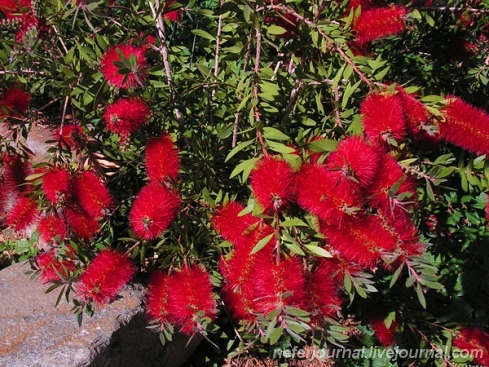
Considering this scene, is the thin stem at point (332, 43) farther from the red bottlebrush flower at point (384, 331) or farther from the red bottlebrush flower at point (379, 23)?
the red bottlebrush flower at point (384, 331)

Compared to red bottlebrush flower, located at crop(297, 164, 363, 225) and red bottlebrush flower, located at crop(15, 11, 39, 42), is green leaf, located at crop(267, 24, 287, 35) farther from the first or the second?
red bottlebrush flower, located at crop(15, 11, 39, 42)

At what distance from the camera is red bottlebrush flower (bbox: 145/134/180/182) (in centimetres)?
163

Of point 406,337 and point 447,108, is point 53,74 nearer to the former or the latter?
point 447,108

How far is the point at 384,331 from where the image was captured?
7.29ft

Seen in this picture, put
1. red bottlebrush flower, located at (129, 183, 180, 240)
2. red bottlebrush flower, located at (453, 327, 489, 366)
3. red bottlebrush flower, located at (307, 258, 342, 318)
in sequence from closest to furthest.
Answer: red bottlebrush flower, located at (307, 258, 342, 318), red bottlebrush flower, located at (129, 183, 180, 240), red bottlebrush flower, located at (453, 327, 489, 366)

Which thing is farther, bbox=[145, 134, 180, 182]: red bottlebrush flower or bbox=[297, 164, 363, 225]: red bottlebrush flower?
bbox=[145, 134, 180, 182]: red bottlebrush flower

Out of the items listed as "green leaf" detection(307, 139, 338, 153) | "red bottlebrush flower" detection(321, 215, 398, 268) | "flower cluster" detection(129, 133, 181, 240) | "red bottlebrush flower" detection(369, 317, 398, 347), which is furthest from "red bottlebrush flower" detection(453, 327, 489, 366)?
"flower cluster" detection(129, 133, 181, 240)

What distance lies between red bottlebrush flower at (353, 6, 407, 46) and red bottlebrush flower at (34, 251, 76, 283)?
119cm

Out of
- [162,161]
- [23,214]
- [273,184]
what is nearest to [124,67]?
[162,161]

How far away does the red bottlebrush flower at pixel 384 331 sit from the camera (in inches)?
87.3

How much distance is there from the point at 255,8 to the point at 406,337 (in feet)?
5.22

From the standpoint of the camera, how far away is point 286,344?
2.46m

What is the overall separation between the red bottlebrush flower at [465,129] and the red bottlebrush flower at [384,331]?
1030 mm

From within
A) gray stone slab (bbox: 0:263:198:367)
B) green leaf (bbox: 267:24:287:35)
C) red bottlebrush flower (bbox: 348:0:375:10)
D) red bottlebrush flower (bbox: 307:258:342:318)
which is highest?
red bottlebrush flower (bbox: 348:0:375:10)
